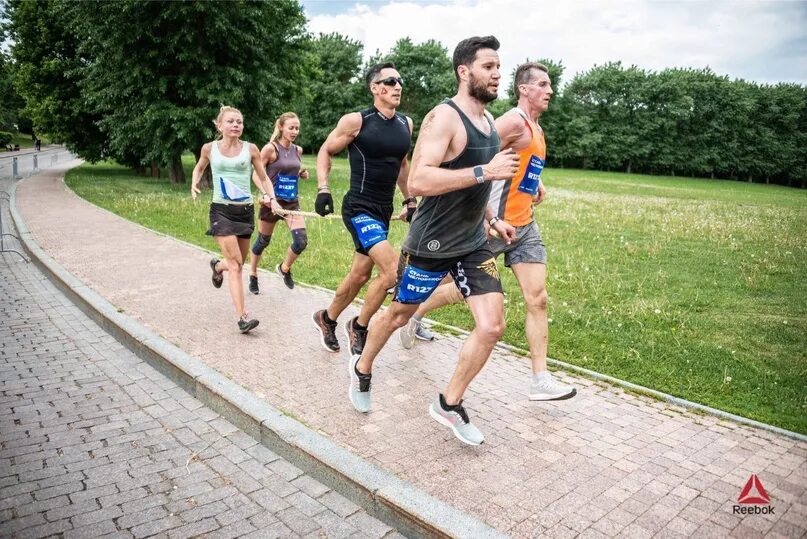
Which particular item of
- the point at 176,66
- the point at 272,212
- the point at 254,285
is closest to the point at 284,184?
the point at 272,212

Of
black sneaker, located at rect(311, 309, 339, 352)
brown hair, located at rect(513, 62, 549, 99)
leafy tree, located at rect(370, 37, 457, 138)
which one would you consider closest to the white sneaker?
black sneaker, located at rect(311, 309, 339, 352)

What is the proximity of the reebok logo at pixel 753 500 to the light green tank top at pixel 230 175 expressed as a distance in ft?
17.0

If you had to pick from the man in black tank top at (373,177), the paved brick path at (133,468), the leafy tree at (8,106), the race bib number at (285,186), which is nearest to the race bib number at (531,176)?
the man in black tank top at (373,177)

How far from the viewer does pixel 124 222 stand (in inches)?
567

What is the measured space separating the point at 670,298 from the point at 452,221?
17.9 ft

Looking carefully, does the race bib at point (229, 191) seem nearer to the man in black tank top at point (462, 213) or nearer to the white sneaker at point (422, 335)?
the white sneaker at point (422, 335)

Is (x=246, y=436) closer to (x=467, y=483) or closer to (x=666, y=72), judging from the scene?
(x=467, y=483)

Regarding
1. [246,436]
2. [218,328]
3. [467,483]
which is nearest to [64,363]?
[218,328]

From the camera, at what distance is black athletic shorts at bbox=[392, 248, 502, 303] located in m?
3.83

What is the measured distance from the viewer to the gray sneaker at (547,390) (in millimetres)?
4406

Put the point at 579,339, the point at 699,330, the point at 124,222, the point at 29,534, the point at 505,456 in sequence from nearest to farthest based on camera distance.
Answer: the point at 29,534 < the point at 505,456 < the point at 579,339 < the point at 699,330 < the point at 124,222

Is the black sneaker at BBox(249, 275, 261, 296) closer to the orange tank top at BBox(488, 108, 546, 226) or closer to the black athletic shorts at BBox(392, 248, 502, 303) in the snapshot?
the orange tank top at BBox(488, 108, 546, 226)

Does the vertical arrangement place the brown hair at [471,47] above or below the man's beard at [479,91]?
above

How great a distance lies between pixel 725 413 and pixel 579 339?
73.7 inches
